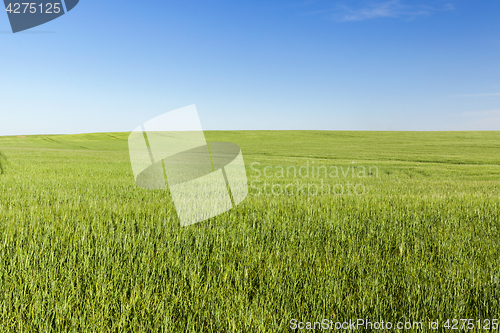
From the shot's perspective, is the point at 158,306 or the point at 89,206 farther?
the point at 89,206

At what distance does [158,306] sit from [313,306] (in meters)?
1.22

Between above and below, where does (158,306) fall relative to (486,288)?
above

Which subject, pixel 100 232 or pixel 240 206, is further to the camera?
pixel 240 206

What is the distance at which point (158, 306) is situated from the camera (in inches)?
91.4

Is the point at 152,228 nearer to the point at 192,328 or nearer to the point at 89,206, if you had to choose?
the point at 89,206

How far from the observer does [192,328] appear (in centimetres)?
213

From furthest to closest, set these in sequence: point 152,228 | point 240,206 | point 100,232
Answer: point 240,206 → point 152,228 → point 100,232

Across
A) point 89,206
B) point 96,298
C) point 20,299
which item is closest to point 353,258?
point 96,298

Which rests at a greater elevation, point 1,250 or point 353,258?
point 1,250

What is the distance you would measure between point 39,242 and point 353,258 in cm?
382

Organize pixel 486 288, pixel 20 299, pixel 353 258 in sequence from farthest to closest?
1. pixel 353 258
2. pixel 486 288
3. pixel 20 299

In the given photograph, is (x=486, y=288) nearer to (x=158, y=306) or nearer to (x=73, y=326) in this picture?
(x=158, y=306)

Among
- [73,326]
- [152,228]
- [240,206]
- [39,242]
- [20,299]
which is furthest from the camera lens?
[240,206]

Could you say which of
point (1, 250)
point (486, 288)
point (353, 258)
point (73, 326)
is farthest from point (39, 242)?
point (486, 288)
